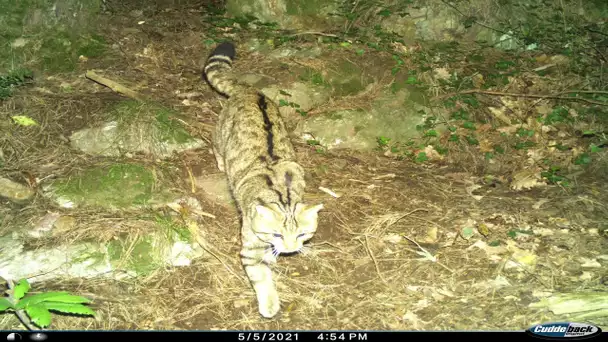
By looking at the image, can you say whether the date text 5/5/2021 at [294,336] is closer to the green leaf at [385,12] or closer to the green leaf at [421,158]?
the green leaf at [421,158]

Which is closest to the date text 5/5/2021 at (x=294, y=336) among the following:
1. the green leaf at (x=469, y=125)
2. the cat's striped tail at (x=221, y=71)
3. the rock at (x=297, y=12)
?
the cat's striped tail at (x=221, y=71)

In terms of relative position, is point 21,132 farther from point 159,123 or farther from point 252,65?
point 252,65

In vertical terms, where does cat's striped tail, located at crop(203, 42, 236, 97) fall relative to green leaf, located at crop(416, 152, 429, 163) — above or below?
above

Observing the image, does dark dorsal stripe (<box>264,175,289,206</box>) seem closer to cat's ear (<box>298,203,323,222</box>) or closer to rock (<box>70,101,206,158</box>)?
cat's ear (<box>298,203,323,222</box>)

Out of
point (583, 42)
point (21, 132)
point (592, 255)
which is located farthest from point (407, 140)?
point (21, 132)

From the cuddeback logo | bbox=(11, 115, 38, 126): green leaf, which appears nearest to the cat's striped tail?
bbox=(11, 115, 38, 126): green leaf
